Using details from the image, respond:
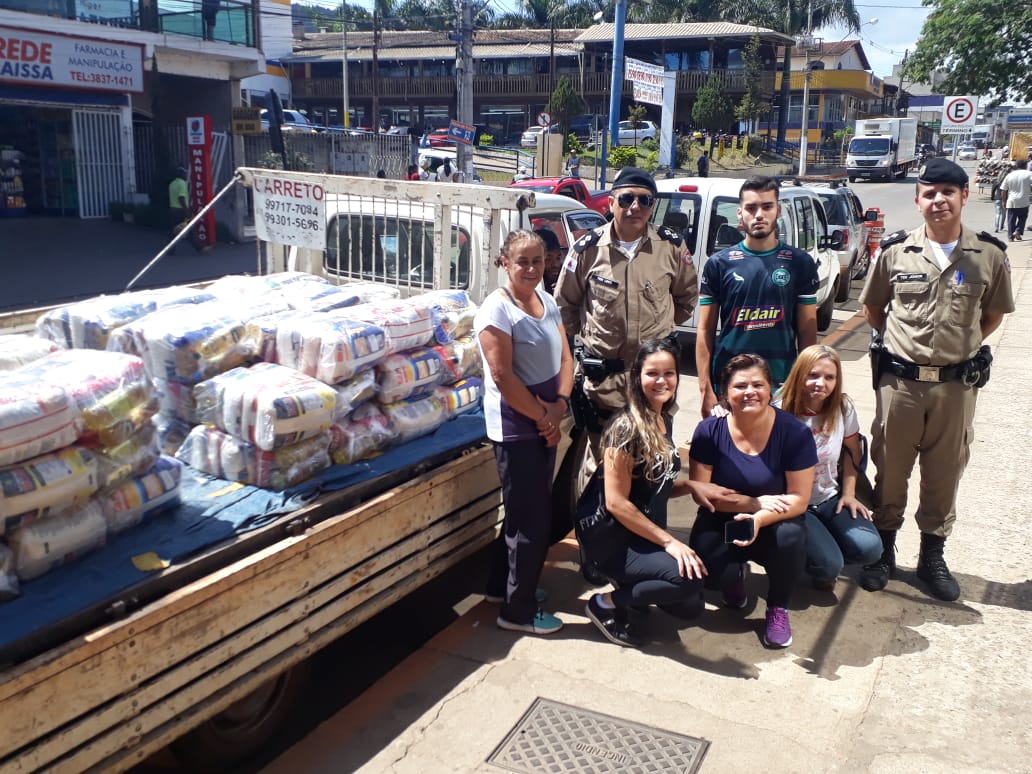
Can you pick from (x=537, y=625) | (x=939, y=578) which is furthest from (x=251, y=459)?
(x=939, y=578)

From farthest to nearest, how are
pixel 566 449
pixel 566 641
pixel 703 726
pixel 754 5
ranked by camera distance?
pixel 754 5 < pixel 566 449 < pixel 566 641 < pixel 703 726

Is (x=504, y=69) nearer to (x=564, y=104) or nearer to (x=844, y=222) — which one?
(x=564, y=104)

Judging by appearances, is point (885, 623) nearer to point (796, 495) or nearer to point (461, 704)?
point (796, 495)

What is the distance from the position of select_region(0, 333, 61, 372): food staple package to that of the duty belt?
3.79 metres

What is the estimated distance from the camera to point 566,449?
17.2ft

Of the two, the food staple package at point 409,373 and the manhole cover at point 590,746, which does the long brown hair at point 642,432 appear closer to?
the food staple package at point 409,373

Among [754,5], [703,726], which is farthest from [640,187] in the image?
[754,5]

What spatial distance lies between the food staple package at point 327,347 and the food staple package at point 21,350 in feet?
2.87

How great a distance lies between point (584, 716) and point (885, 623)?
163 cm

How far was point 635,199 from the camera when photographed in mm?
4430

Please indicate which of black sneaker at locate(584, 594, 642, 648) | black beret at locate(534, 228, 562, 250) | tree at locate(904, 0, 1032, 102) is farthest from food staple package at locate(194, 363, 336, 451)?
tree at locate(904, 0, 1032, 102)

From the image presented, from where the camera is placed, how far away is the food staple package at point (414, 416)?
4102 millimetres

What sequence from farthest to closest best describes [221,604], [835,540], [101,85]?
[101,85], [835,540], [221,604]

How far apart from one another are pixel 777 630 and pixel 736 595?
32cm
